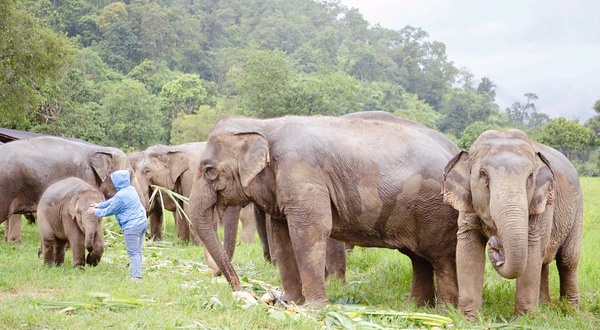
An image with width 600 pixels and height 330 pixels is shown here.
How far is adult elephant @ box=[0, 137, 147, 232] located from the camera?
10.2 metres

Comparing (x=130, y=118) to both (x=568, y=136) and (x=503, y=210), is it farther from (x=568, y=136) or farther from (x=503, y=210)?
(x=503, y=210)

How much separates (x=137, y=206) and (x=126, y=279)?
0.98 m

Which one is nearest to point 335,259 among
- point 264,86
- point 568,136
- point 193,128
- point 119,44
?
point 568,136

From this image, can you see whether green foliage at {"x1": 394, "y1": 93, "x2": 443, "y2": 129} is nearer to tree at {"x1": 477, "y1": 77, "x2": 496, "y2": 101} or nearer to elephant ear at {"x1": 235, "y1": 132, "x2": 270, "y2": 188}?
tree at {"x1": 477, "y1": 77, "x2": 496, "y2": 101}

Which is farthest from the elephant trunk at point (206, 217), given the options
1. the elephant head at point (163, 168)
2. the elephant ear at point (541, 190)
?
the elephant head at point (163, 168)

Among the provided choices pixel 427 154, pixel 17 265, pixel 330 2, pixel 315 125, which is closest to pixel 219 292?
pixel 315 125

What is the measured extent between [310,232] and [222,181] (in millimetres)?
1027

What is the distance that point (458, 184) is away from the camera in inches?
241

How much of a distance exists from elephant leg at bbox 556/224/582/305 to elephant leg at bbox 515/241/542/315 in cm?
103

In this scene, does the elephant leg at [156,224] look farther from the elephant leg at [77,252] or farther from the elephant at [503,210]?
the elephant at [503,210]

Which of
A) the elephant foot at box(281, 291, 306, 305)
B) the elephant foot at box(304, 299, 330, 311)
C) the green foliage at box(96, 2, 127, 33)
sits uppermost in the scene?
the green foliage at box(96, 2, 127, 33)

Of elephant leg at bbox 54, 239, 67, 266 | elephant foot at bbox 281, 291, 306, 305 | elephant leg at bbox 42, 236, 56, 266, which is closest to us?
elephant foot at bbox 281, 291, 306, 305

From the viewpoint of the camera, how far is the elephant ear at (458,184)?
6090 mm

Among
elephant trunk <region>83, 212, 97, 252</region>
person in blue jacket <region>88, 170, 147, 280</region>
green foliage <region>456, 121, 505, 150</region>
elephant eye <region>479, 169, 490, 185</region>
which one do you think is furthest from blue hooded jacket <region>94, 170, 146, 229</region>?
green foliage <region>456, 121, 505, 150</region>
